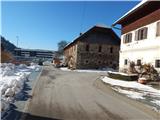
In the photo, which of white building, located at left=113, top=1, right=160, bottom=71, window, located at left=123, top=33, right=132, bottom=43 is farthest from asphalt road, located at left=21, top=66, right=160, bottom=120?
window, located at left=123, top=33, right=132, bottom=43

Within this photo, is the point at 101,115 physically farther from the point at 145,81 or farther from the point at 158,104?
the point at 145,81

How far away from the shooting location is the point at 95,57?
4059 centimetres

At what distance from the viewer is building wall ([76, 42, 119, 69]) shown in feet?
130

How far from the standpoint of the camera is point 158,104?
967 centimetres

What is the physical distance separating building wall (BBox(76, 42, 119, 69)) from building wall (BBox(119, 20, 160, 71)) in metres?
16.7

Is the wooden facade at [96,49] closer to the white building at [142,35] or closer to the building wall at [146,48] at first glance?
the white building at [142,35]

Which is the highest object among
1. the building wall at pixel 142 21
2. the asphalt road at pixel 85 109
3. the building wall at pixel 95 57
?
the building wall at pixel 142 21

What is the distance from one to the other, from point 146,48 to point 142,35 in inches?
64.8

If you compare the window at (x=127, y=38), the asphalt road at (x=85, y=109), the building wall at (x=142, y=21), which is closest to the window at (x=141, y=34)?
the building wall at (x=142, y=21)

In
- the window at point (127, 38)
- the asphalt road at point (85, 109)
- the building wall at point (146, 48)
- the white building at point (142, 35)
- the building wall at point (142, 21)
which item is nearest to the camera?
the asphalt road at point (85, 109)

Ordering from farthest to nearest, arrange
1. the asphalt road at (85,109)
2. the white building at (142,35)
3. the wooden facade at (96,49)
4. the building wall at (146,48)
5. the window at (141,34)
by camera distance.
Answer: the wooden facade at (96,49) → the window at (141,34) → the white building at (142,35) → the building wall at (146,48) → the asphalt road at (85,109)

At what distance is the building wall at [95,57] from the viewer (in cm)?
3962

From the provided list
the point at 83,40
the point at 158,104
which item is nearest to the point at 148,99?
the point at 158,104

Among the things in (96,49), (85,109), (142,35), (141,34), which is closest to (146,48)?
(142,35)
